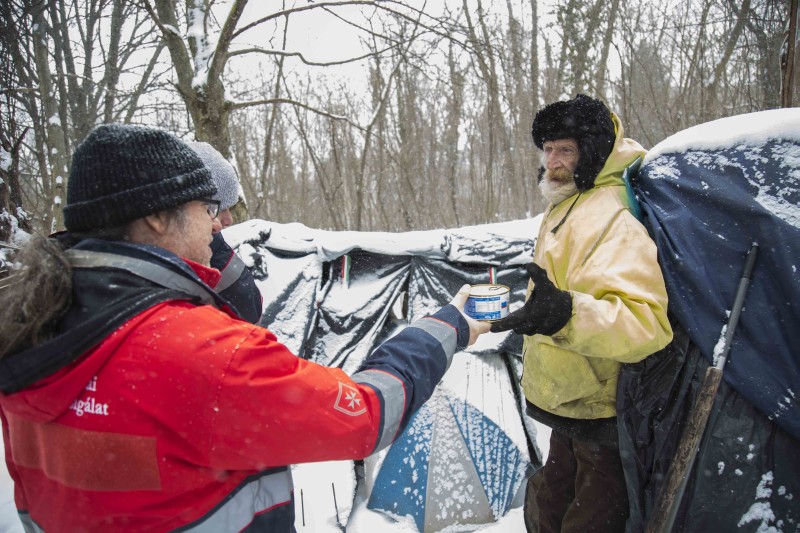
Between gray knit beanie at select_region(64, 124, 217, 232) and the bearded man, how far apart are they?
120 centimetres

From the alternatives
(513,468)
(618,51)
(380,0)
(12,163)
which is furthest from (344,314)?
(618,51)

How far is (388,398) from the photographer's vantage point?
3.62 ft

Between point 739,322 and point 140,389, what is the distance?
1824 mm

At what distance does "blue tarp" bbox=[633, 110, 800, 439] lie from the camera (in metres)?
1.46

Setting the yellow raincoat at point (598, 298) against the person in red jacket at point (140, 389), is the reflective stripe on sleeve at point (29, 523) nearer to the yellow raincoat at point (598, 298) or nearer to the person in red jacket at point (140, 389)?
the person in red jacket at point (140, 389)

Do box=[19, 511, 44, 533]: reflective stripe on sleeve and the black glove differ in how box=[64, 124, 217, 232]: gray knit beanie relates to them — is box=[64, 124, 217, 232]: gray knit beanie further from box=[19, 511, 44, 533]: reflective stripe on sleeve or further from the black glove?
the black glove

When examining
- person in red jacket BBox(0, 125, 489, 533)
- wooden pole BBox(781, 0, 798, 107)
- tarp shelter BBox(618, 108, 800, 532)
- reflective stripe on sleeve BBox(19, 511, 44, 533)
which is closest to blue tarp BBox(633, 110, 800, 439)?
tarp shelter BBox(618, 108, 800, 532)

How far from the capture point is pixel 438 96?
46.9 ft

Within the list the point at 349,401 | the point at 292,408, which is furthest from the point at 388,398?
the point at 292,408

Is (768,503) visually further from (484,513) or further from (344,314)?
(344,314)

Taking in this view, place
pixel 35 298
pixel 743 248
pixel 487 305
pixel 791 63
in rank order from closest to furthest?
pixel 35 298, pixel 743 248, pixel 487 305, pixel 791 63

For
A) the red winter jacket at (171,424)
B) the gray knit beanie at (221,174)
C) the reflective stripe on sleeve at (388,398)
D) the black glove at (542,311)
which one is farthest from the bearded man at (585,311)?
the gray knit beanie at (221,174)

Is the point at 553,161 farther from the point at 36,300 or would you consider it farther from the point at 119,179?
the point at 36,300

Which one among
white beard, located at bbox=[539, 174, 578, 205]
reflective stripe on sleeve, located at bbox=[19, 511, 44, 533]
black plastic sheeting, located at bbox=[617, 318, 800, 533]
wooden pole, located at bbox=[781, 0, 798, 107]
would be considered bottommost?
black plastic sheeting, located at bbox=[617, 318, 800, 533]
